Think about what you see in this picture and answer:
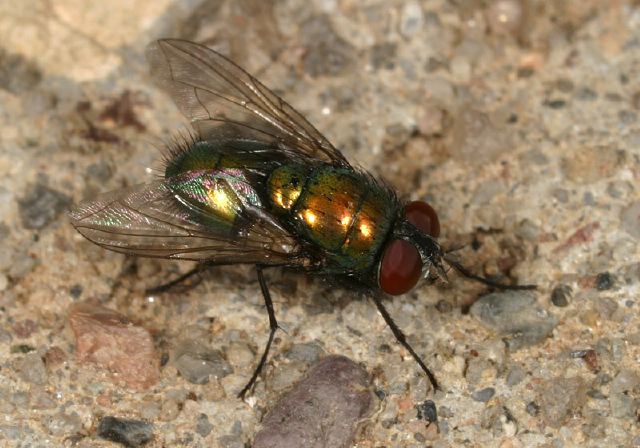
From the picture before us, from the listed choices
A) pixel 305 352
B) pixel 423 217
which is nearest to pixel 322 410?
pixel 305 352

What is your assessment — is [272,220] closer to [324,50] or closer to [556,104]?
[324,50]

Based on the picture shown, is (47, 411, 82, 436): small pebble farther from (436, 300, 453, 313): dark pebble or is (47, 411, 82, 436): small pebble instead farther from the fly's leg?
(436, 300, 453, 313): dark pebble

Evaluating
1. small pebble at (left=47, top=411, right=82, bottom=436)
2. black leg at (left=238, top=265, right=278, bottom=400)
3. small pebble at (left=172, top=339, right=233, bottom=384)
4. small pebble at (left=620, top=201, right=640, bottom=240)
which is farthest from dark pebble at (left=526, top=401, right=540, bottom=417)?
small pebble at (left=47, top=411, right=82, bottom=436)

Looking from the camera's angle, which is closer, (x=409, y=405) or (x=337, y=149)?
(x=409, y=405)

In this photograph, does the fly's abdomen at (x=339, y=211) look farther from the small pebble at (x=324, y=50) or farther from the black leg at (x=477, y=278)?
the small pebble at (x=324, y=50)

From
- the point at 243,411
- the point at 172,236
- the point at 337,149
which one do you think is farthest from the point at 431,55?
the point at 243,411

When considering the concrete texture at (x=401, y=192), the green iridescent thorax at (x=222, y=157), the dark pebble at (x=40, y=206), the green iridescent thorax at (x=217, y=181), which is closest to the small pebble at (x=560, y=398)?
the concrete texture at (x=401, y=192)

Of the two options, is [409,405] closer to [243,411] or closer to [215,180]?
[243,411]
